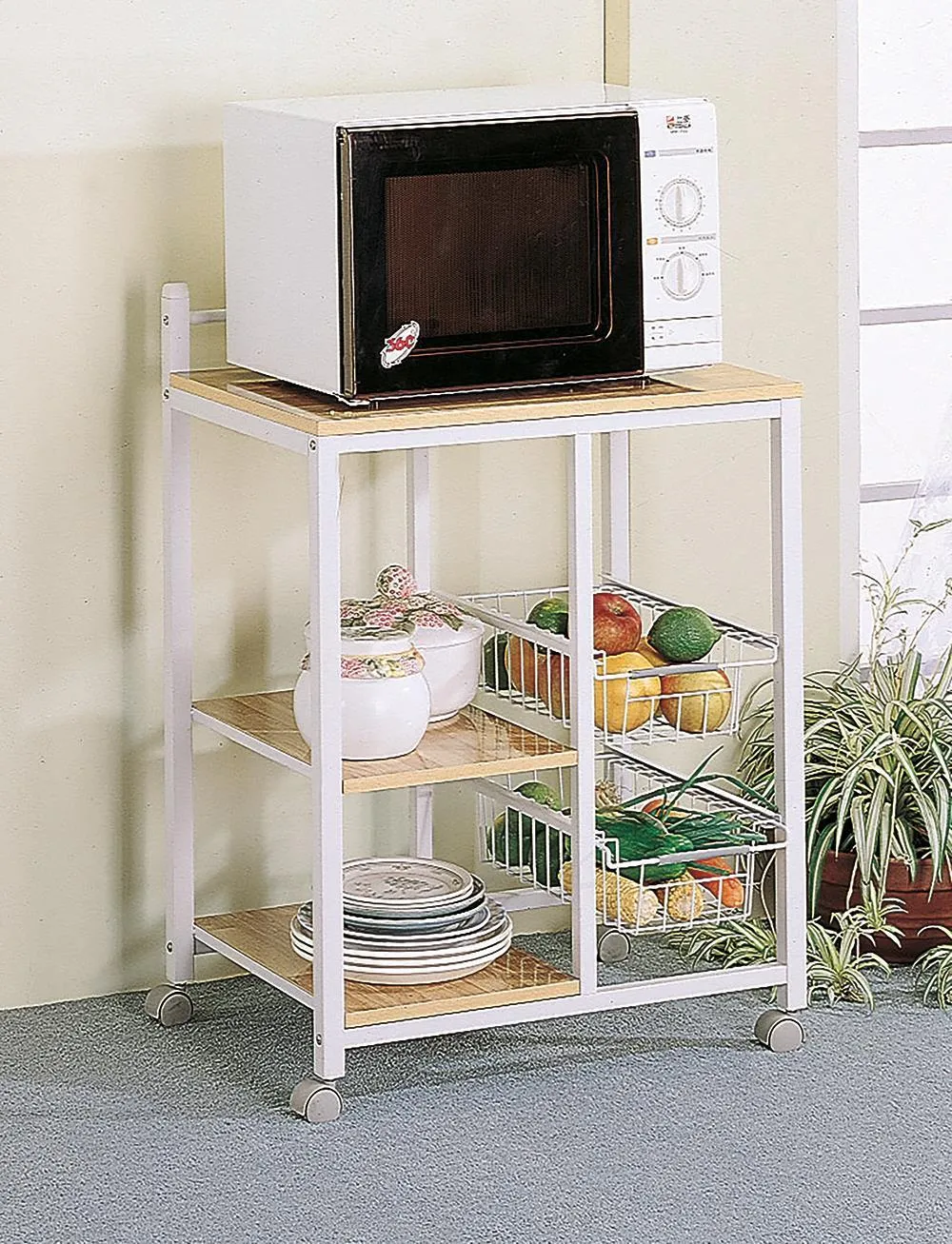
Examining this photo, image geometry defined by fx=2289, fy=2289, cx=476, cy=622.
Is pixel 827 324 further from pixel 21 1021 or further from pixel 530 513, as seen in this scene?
pixel 21 1021

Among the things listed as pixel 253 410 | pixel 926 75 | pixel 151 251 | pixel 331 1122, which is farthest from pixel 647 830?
pixel 926 75

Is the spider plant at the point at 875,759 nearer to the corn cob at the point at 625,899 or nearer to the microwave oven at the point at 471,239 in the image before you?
the corn cob at the point at 625,899

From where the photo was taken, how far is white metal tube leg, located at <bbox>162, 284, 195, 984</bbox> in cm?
297

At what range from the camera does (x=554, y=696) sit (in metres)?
2.96

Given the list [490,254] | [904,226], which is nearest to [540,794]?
[490,254]

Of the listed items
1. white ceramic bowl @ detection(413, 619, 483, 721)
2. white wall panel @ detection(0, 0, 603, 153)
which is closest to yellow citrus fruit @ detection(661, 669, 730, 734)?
white ceramic bowl @ detection(413, 619, 483, 721)

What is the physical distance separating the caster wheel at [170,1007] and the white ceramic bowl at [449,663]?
0.52 metres

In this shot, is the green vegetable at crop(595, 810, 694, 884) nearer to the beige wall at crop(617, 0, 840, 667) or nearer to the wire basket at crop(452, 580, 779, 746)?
the wire basket at crop(452, 580, 779, 746)

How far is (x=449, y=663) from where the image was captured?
9.50 feet

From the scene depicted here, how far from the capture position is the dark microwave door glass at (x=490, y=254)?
2.62m

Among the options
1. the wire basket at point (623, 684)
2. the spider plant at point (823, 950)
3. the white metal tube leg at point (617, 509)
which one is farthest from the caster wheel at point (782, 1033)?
the white metal tube leg at point (617, 509)

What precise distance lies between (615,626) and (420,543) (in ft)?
1.25

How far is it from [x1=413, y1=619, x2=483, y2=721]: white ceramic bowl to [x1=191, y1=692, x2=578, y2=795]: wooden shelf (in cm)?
3

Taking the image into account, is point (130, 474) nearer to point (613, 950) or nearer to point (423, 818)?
point (423, 818)
